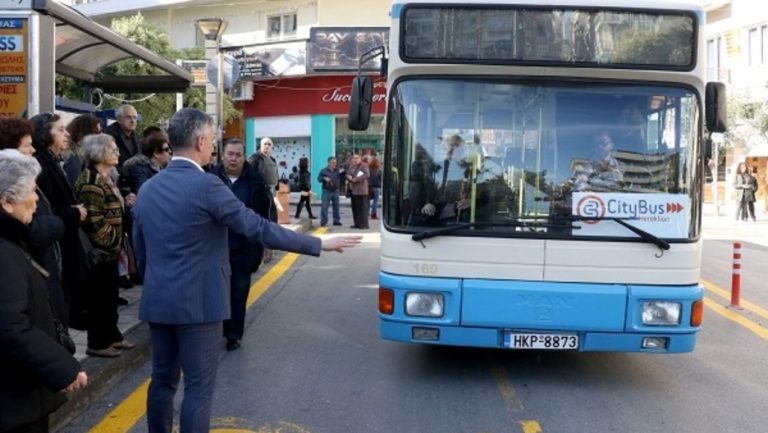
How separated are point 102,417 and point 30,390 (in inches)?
96.7

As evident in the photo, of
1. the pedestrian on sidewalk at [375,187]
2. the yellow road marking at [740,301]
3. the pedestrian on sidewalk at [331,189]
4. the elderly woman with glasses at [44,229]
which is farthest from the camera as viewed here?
the pedestrian on sidewalk at [375,187]

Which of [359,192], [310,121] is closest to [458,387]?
[359,192]

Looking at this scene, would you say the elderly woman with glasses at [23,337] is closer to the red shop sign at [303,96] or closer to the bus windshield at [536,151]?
the bus windshield at [536,151]

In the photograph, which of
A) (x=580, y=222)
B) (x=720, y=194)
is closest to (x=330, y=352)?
(x=580, y=222)

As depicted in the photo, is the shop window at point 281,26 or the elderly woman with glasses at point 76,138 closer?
the elderly woman with glasses at point 76,138

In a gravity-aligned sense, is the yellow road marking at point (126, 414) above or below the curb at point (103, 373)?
below

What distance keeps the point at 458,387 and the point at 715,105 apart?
2.87 meters

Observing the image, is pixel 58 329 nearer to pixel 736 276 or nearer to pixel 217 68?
pixel 736 276

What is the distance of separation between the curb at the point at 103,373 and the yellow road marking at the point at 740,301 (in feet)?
22.8

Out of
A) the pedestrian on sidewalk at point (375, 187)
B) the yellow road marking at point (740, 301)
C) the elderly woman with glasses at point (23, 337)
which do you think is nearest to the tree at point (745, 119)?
the pedestrian on sidewalk at point (375, 187)

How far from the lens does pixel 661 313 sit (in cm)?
588

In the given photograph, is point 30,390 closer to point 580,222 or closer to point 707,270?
point 580,222

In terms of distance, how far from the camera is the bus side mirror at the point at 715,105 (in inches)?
245

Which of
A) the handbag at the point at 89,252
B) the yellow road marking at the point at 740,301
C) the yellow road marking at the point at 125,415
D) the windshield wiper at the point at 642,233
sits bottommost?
the yellow road marking at the point at 125,415
